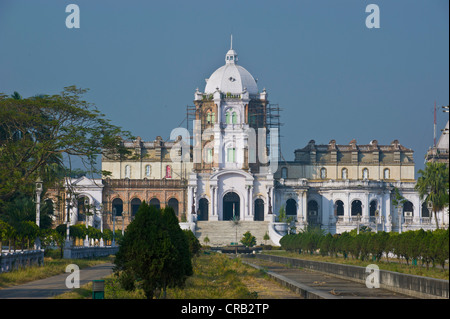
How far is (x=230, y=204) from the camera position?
118375mm

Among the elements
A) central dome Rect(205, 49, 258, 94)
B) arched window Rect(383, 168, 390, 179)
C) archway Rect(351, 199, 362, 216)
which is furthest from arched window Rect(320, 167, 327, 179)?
central dome Rect(205, 49, 258, 94)

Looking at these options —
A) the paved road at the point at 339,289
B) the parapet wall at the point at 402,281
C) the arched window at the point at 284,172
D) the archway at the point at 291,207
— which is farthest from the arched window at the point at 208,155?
the paved road at the point at 339,289

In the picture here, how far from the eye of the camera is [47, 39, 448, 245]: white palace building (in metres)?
116

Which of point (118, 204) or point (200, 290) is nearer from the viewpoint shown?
point (200, 290)

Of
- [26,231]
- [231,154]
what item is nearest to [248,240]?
[231,154]

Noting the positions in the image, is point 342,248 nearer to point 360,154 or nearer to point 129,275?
point 129,275

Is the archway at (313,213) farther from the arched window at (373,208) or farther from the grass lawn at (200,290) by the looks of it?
the grass lawn at (200,290)

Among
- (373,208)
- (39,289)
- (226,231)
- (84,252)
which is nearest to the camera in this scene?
(39,289)

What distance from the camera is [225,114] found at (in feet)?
403

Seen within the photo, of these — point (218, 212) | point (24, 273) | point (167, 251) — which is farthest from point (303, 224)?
point (167, 251)

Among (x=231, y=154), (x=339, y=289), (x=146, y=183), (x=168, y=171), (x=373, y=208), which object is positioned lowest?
(x=339, y=289)

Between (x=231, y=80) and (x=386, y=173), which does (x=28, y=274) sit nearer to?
(x=231, y=80)

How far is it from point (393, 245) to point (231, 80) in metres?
79.0

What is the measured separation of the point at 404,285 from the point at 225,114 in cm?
9364
